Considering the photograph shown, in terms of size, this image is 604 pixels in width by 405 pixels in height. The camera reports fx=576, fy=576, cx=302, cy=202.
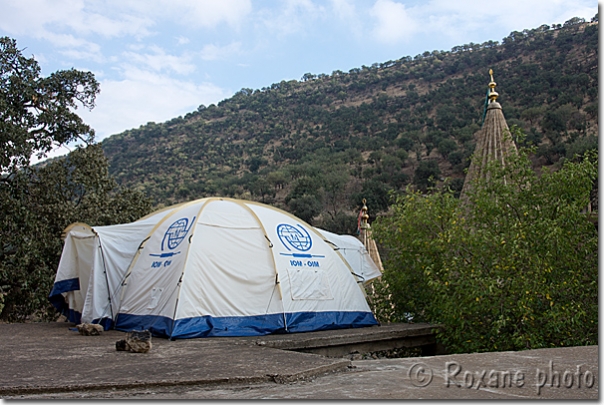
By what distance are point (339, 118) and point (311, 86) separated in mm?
13218

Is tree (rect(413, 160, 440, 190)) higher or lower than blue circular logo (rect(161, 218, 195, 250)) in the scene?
higher

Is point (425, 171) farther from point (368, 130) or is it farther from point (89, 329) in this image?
point (89, 329)

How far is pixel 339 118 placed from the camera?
57.2 metres

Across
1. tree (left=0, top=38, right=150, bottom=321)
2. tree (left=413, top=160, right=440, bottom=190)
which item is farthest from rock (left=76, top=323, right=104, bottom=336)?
tree (left=413, top=160, right=440, bottom=190)

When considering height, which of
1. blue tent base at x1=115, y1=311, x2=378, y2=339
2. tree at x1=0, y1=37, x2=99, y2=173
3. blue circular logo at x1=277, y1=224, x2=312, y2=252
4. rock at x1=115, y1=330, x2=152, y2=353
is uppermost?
tree at x1=0, y1=37, x2=99, y2=173

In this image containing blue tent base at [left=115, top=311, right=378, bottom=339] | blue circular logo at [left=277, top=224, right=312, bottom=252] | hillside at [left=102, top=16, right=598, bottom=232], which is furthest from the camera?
hillside at [left=102, top=16, right=598, bottom=232]

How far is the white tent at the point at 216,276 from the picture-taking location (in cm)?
848

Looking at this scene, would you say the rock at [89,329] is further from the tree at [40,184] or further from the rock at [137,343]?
the tree at [40,184]

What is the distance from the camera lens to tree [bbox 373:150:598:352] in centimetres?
854

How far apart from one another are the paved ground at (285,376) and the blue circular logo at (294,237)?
3.48m

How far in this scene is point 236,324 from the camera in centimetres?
847

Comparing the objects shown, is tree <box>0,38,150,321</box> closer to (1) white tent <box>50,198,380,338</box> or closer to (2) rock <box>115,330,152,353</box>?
(1) white tent <box>50,198,380,338</box>

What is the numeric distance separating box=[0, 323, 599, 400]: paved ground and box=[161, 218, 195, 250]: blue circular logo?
3024mm

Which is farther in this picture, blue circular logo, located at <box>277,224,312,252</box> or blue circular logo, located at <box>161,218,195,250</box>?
blue circular logo, located at <box>277,224,312,252</box>
